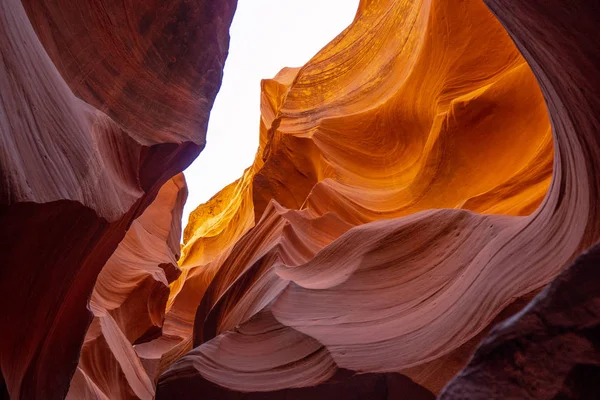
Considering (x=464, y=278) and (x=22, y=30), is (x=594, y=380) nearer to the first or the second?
(x=464, y=278)

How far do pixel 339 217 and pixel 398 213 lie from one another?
0.86 meters

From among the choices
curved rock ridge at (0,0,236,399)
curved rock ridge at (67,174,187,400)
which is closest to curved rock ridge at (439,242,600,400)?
curved rock ridge at (0,0,236,399)

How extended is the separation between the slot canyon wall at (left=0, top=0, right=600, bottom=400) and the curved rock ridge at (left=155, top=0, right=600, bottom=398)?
25mm

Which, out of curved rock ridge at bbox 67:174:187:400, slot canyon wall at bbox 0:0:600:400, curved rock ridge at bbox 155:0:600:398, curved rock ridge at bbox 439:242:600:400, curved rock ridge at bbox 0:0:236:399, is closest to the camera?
curved rock ridge at bbox 439:242:600:400

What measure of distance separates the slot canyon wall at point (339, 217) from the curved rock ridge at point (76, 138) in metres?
0.02

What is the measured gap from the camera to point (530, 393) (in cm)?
144

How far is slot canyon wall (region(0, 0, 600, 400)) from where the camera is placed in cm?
306

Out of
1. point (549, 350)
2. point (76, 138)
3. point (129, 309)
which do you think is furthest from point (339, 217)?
point (549, 350)

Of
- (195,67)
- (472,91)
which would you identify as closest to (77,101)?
(195,67)

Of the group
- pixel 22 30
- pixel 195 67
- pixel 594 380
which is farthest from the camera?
pixel 195 67

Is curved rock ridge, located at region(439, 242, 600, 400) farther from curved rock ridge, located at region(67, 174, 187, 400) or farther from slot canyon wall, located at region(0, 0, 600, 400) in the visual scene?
curved rock ridge, located at region(67, 174, 187, 400)

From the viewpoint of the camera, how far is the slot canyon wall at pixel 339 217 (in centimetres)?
306

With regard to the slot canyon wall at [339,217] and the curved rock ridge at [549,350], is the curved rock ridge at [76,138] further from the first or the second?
the curved rock ridge at [549,350]

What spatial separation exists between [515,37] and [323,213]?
5450mm
